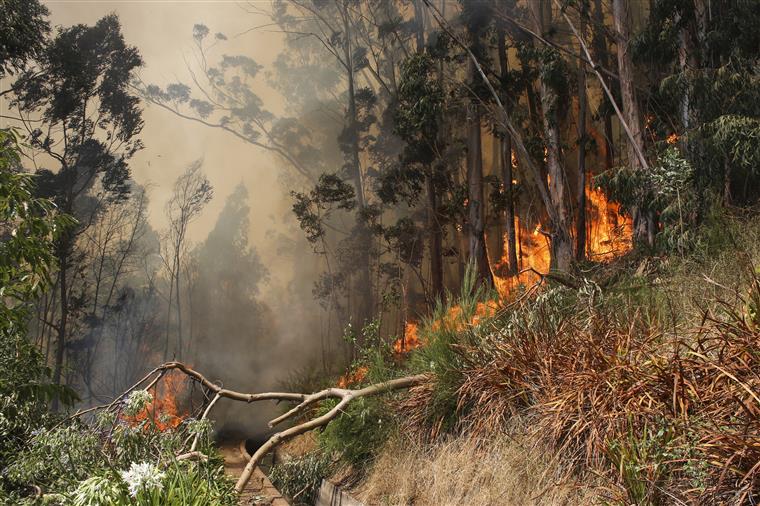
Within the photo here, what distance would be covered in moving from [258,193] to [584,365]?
857 centimetres

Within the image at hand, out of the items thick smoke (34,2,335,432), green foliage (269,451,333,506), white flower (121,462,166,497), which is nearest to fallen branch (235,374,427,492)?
green foliage (269,451,333,506)

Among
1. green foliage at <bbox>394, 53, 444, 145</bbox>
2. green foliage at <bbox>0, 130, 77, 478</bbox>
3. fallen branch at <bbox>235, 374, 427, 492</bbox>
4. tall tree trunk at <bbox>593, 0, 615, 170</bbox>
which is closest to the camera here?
green foliage at <bbox>0, 130, 77, 478</bbox>

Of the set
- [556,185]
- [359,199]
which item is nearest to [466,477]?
[556,185]

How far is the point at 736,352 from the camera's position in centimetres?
296

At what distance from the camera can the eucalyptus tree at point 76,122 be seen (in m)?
9.14

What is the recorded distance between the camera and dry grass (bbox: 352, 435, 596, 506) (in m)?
3.53

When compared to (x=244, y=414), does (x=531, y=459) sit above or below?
above

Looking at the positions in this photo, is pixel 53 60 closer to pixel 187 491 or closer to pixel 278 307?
pixel 278 307

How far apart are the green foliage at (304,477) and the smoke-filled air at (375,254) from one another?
2 centimetres

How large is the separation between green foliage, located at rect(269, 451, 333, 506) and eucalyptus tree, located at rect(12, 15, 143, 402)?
173 inches

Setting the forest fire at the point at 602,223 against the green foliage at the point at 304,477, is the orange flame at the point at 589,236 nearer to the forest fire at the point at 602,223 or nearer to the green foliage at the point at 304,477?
the forest fire at the point at 602,223

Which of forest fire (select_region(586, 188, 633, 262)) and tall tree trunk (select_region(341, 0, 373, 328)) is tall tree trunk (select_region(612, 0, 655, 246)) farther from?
tall tree trunk (select_region(341, 0, 373, 328))

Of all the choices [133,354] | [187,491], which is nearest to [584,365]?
[187,491]

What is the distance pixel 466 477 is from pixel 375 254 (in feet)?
24.3
